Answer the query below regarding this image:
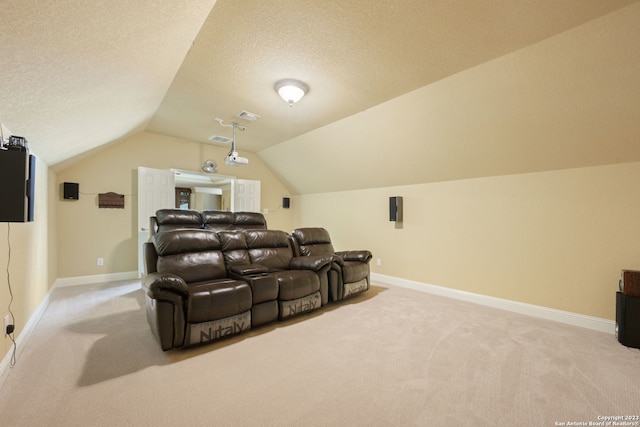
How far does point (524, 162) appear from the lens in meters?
3.24

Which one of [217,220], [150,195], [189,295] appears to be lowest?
[189,295]

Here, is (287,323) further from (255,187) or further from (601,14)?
(255,187)

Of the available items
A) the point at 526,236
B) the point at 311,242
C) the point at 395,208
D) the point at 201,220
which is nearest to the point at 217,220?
the point at 201,220

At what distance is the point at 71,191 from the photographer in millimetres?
4336

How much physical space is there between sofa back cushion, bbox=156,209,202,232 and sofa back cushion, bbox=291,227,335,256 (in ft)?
5.14

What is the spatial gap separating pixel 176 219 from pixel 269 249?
1.55 m

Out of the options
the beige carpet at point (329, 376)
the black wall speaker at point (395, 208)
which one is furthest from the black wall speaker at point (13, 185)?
the black wall speaker at point (395, 208)

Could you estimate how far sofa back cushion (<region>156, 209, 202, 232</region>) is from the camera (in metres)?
3.96

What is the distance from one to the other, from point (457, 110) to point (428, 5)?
1577 mm

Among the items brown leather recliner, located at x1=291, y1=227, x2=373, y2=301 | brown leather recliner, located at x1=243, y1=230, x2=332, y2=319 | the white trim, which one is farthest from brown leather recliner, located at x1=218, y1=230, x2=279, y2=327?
the white trim

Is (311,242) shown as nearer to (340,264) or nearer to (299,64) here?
(340,264)

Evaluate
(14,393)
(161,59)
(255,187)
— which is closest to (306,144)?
(255,187)

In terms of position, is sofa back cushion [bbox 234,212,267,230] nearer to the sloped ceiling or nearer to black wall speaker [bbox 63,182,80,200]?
the sloped ceiling

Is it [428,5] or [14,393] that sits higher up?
[428,5]
